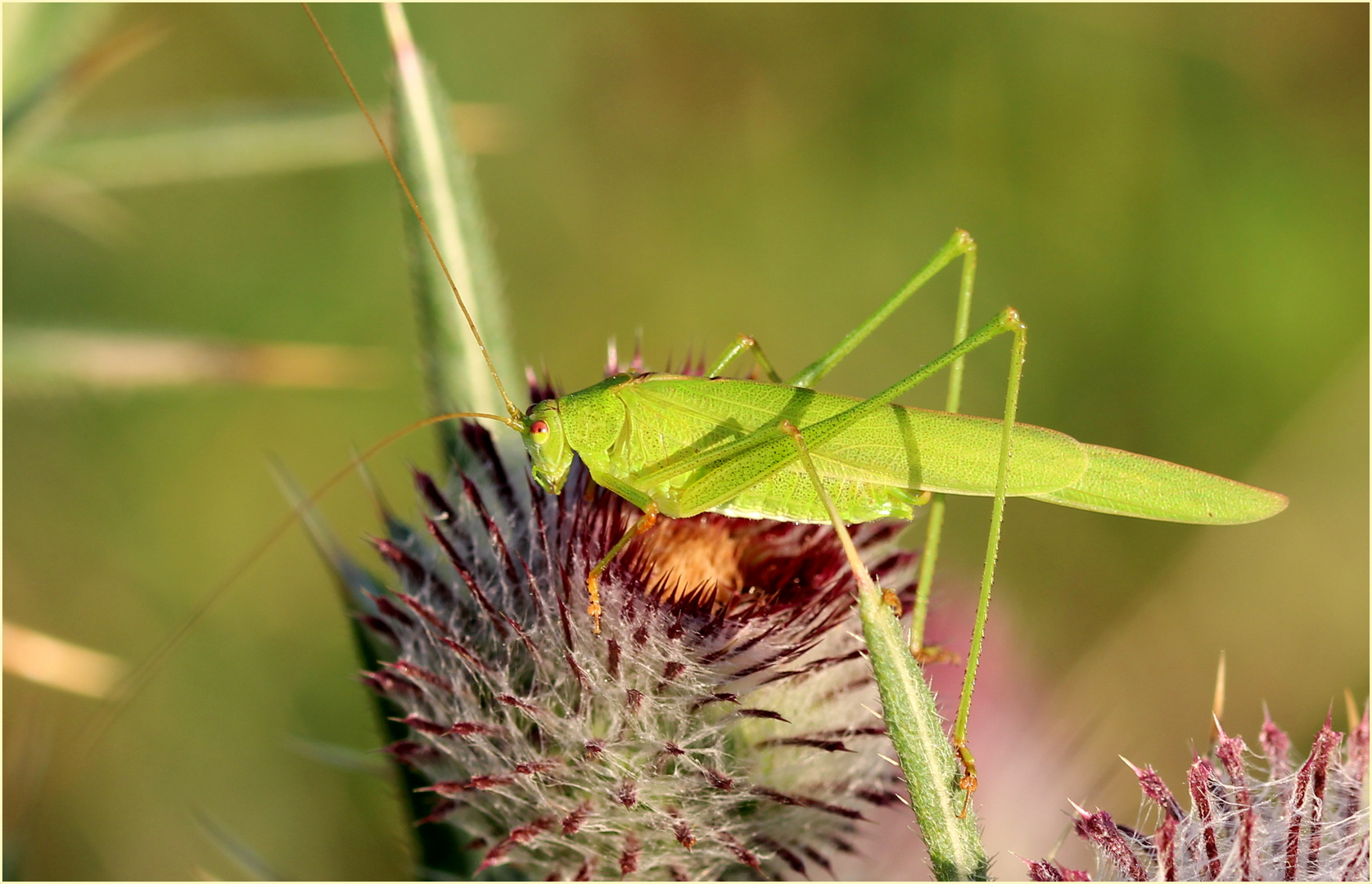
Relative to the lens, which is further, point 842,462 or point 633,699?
point 842,462

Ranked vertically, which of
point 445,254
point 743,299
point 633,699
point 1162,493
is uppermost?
point 743,299

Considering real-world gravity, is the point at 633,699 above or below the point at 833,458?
below

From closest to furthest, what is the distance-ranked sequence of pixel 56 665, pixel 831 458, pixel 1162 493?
1. pixel 1162 493
2. pixel 831 458
3. pixel 56 665

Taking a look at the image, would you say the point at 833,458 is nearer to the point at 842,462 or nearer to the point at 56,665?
the point at 842,462

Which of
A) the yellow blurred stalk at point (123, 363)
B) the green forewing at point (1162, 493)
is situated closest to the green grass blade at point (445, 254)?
the yellow blurred stalk at point (123, 363)

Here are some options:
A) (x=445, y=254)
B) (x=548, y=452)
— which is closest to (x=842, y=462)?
(x=548, y=452)

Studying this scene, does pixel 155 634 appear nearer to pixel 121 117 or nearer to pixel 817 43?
pixel 121 117

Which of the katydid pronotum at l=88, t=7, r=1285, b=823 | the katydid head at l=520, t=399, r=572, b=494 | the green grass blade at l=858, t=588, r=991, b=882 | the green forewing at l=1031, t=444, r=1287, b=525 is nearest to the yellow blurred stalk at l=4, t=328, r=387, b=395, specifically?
the katydid pronotum at l=88, t=7, r=1285, b=823

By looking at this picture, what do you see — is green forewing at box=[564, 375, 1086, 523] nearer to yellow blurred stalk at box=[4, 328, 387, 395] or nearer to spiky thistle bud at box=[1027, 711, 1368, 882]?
spiky thistle bud at box=[1027, 711, 1368, 882]
